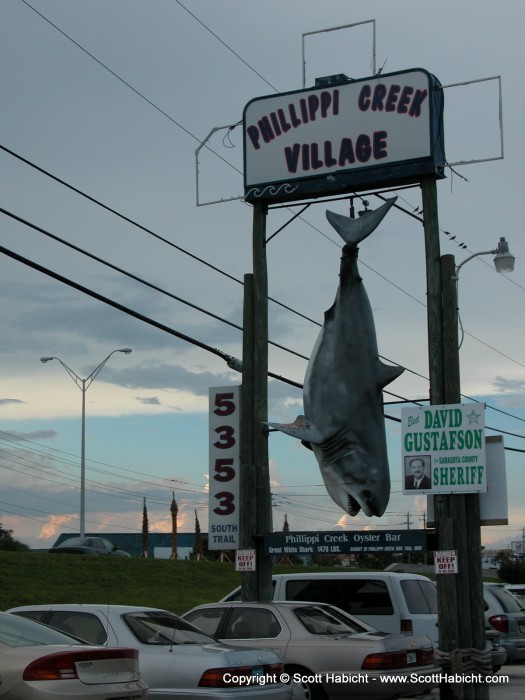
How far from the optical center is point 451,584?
14383 mm

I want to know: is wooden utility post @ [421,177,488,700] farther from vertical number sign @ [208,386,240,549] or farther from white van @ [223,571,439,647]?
vertical number sign @ [208,386,240,549]

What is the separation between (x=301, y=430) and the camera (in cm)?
1555

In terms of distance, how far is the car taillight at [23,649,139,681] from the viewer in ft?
27.3

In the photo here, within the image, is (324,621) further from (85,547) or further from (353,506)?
(85,547)

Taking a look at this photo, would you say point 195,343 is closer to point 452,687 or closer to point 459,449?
point 459,449

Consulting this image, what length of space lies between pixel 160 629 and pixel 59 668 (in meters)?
2.60

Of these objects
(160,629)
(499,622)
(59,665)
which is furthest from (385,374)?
(59,665)

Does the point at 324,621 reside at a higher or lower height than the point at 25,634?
lower

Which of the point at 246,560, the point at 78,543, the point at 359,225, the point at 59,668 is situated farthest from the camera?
the point at 78,543

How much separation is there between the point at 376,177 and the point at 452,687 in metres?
7.28

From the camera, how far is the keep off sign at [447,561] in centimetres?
1434

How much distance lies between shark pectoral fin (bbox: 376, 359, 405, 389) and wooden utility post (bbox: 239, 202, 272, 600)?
186 cm

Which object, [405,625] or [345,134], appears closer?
[405,625]

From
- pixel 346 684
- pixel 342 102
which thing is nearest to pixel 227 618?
pixel 346 684
